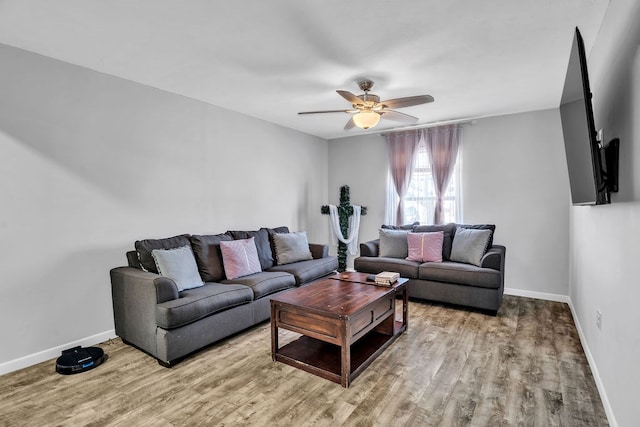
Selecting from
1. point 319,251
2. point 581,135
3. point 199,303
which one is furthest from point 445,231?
point 199,303

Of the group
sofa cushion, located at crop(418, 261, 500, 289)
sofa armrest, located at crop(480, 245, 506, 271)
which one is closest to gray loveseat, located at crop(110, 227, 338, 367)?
sofa cushion, located at crop(418, 261, 500, 289)

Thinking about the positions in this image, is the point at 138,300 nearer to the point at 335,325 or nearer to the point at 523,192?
the point at 335,325

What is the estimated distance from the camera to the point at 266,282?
142 inches

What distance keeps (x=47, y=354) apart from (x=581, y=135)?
13.9ft

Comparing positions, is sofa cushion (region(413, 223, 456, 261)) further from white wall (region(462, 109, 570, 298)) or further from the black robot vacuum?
the black robot vacuum

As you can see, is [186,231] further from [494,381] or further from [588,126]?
[588,126]

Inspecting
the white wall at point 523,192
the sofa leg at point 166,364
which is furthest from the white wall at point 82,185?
the white wall at point 523,192

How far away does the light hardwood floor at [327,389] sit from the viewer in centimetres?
207

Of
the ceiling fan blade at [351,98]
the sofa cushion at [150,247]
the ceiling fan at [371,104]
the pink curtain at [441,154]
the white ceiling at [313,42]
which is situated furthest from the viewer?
the pink curtain at [441,154]

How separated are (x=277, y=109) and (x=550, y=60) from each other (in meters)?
3.02

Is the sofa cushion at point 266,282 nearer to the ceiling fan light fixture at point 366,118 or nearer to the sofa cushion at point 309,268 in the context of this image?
the sofa cushion at point 309,268

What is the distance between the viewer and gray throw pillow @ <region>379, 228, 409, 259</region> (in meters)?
4.80

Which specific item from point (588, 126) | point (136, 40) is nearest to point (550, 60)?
point (588, 126)

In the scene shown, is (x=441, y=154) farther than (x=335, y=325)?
Yes
